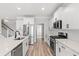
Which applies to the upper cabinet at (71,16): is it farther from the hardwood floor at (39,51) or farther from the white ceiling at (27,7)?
the hardwood floor at (39,51)

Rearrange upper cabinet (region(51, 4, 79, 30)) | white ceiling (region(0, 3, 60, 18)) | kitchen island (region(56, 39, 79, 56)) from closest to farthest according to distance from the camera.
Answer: kitchen island (region(56, 39, 79, 56)) → upper cabinet (region(51, 4, 79, 30)) → white ceiling (region(0, 3, 60, 18))

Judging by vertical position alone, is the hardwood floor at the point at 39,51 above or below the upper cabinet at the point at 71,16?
below

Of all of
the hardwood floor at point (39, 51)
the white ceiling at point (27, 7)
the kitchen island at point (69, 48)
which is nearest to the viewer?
the kitchen island at point (69, 48)

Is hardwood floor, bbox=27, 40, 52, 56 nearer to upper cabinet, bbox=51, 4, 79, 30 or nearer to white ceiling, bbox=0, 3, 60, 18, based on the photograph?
upper cabinet, bbox=51, 4, 79, 30

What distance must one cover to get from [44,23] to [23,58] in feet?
27.2

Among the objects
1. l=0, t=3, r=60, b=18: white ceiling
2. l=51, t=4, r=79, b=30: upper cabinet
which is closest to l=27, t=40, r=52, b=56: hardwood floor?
l=51, t=4, r=79, b=30: upper cabinet

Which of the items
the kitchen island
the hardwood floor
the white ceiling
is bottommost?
the hardwood floor

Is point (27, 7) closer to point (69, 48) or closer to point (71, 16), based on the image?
point (71, 16)

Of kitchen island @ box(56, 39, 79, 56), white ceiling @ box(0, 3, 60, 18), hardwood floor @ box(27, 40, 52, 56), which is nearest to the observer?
kitchen island @ box(56, 39, 79, 56)

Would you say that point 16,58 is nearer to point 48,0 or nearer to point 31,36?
Answer: point 48,0

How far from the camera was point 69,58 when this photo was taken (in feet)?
1.73

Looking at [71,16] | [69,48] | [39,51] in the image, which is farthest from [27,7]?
[69,48]

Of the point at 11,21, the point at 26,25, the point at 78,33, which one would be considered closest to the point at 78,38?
the point at 78,33

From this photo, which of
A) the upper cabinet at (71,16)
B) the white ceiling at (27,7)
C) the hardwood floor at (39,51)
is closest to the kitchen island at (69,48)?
the upper cabinet at (71,16)
